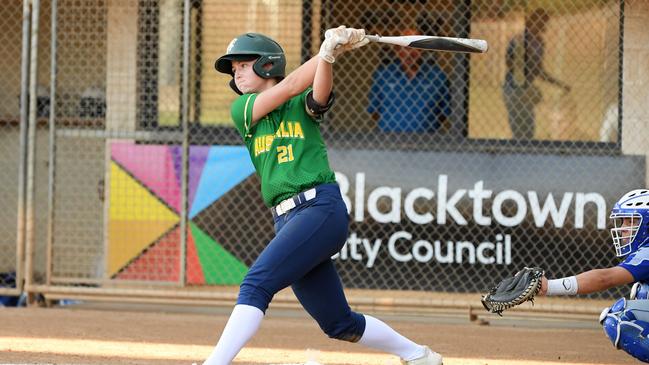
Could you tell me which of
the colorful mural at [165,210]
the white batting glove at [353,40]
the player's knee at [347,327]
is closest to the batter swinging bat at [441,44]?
the white batting glove at [353,40]

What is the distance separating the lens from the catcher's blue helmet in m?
5.29

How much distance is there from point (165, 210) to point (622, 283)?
499cm

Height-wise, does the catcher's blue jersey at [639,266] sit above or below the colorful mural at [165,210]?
above

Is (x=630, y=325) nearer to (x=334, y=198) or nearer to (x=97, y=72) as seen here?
(x=334, y=198)

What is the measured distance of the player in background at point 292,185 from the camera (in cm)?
474

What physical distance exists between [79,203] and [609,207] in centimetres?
470

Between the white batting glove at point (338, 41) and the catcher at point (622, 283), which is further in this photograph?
the catcher at point (622, 283)

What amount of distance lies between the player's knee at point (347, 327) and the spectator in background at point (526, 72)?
14.6 feet

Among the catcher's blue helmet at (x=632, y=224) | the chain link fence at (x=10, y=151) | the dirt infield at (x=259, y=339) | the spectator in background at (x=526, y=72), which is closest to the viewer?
the catcher's blue helmet at (x=632, y=224)

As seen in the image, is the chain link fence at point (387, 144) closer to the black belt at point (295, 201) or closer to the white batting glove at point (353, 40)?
the black belt at point (295, 201)

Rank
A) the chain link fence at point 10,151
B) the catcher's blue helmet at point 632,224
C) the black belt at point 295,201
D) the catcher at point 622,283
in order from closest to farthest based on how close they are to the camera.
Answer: the catcher at point 622,283
the black belt at point 295,201
the catcher's blue helmet at point 632,224
the chain link fence at point 10,151

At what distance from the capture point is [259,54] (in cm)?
506

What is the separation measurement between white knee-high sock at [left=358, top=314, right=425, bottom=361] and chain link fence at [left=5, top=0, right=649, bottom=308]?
3426 millimetres

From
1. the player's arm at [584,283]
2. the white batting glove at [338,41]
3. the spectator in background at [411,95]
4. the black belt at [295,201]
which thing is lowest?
the player's arm at [584,283]
